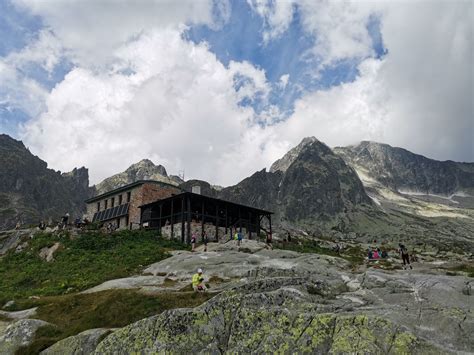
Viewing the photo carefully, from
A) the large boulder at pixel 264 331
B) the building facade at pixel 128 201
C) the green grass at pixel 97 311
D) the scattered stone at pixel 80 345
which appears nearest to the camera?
the large boulder at pixel 264 331

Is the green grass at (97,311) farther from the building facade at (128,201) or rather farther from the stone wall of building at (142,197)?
the stone wall of building at (142,197)

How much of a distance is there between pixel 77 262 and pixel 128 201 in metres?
26.6

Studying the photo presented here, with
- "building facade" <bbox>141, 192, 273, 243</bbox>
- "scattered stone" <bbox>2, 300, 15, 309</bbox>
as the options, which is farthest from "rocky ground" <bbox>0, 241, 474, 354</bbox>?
"building facade" <bbox>141, 192, 273, 243</bbox>

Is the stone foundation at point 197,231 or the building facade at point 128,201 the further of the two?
the building facade at point 128,201

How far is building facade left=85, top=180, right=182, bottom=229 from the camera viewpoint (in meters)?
64.0

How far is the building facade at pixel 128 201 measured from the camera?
6397cm

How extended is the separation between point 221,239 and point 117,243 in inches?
615

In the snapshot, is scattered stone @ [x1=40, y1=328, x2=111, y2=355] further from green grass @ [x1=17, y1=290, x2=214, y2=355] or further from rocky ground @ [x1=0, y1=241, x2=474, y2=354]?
green grass @ [x1=17, y1=290, x2=214, y2=355]

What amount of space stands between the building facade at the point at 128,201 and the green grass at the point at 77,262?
11026 millimetres

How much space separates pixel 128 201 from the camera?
6588cm

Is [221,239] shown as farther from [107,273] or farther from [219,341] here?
[219,341]

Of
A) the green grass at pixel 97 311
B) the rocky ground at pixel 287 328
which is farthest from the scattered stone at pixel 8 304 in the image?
the rocky ground at pixel 287 328

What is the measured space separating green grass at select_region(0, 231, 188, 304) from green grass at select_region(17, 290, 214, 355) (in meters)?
8.51

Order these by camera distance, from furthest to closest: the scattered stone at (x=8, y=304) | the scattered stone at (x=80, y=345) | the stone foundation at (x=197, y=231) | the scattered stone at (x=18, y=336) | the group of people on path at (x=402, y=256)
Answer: the stone foundation at (x=197, y=231) → the group of people on path at (x=402, y=256) → the scattered stone at (x=8, y=304) → the scattered stone at (x=18, y=336) → the scattered stone at (x=80, y=345)
